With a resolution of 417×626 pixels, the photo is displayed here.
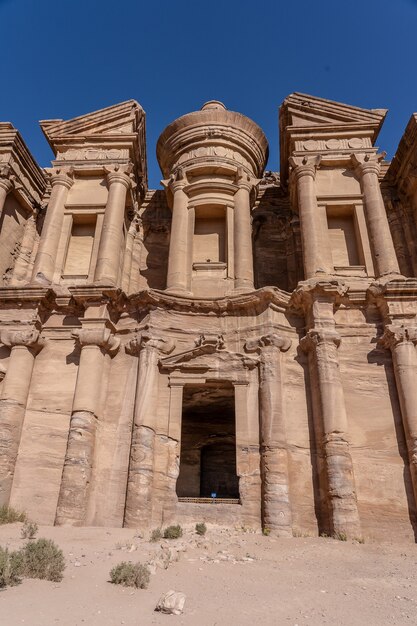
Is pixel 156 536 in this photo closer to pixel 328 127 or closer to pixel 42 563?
pixel 42 563

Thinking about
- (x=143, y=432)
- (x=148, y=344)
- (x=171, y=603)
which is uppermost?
(x=148, y=344)

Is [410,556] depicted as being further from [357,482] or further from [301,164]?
[301,164]

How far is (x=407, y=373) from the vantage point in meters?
11.8

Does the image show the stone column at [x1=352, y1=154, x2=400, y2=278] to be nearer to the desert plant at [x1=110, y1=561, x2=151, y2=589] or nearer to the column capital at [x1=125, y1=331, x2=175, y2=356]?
the column capital at [x1=125, y1=331, x2=175, y2=356]

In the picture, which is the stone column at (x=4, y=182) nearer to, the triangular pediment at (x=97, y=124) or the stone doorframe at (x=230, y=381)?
the triangular pediment at (x=97, y=124)

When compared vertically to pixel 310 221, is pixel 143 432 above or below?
below

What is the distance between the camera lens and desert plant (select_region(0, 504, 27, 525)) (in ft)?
33.9

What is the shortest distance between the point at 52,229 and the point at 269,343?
839cm

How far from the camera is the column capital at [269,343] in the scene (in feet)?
41.8

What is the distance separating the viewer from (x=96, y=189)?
1719 centimetres

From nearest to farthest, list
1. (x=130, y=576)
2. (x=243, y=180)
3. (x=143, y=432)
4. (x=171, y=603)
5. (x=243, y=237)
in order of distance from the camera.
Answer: (x=171, y=603), (x=130, y=576), (x=143, y=432), (x=243, y=237), (x=243, y=180)

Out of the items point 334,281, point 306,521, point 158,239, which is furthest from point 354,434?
point 158,239

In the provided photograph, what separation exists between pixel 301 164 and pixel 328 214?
2034mm

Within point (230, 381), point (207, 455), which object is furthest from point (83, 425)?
point (207, 455)
